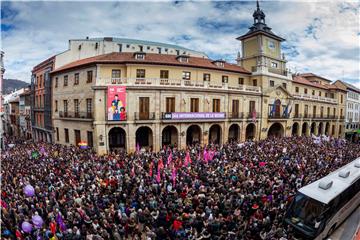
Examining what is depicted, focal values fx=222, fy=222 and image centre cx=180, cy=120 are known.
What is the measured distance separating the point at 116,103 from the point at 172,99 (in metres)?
6.09

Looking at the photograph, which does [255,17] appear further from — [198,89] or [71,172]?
[71,172]

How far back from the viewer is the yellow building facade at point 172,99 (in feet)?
73.3

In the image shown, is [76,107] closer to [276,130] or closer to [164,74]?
[164,74]

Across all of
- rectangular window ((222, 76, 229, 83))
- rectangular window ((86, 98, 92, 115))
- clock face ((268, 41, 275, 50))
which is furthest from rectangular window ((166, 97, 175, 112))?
clock face ((268, 41, 275, 50))

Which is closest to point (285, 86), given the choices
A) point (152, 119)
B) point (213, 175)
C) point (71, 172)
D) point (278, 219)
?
point (152, 119)

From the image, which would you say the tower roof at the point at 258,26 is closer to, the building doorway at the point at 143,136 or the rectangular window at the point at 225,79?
the rectangular window at the point at 225,79

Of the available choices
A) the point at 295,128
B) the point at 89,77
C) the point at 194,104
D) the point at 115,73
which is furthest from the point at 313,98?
the point at 89,77

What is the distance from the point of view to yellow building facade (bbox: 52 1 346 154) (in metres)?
22.3

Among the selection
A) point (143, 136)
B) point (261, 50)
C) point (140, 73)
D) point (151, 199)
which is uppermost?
point (261, 50)

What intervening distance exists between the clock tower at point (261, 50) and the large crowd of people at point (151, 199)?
19.7 m

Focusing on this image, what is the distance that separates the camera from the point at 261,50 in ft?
108

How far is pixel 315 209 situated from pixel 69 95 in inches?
1059

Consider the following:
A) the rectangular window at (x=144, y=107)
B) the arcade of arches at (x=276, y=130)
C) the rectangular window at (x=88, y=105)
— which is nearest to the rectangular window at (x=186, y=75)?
the rectangular window at (x=144, y=107)

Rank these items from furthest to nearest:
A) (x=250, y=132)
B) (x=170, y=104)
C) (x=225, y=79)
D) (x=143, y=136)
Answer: (x=250, y=132) → (x=225, y=79) → (x=143, y=136) → (x=170, y=104)
